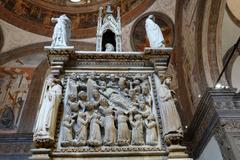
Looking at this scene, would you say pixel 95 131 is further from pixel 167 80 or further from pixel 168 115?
pixel 167 80

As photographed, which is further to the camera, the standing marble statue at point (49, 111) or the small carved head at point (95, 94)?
the small carved head at point (95, 94)

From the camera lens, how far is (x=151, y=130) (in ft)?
13.1

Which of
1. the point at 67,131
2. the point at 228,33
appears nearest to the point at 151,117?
the point at 67,131

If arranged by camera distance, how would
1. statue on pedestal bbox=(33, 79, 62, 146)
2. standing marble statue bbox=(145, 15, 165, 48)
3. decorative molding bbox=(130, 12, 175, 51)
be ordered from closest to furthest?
1. statue on pedestal bbox=(33, 79, 62, 146)
2. standing marble statue bbox=(145, 15, 165, 48)
3. decorative molding bbox=(130, 12, 175, 51)

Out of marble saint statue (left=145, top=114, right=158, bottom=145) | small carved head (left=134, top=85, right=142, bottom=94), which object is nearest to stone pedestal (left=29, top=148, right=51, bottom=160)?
marble saint statue (left=145, top=114, right=158, bottom=145)

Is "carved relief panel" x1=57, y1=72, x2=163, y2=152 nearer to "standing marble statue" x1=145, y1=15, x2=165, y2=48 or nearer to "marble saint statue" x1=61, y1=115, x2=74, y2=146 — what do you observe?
"marble saint statue" x1=61, y1=115, x2=74, y2=146

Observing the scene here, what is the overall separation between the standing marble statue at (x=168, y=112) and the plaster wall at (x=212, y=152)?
4177 millimetres

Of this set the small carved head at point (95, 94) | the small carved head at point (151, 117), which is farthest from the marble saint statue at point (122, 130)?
the small carved head at point (95, 94)

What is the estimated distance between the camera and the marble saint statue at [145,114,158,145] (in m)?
3.87

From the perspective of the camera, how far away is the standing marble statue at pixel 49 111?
3.71 m

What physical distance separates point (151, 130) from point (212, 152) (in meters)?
5.05

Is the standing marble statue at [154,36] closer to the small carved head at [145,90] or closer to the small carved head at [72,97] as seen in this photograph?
the small carved head at [145,90]

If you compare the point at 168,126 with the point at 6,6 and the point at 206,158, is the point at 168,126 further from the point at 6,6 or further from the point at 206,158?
the point at 6,6

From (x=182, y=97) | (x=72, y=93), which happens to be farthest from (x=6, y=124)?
(x=72, y=93)
